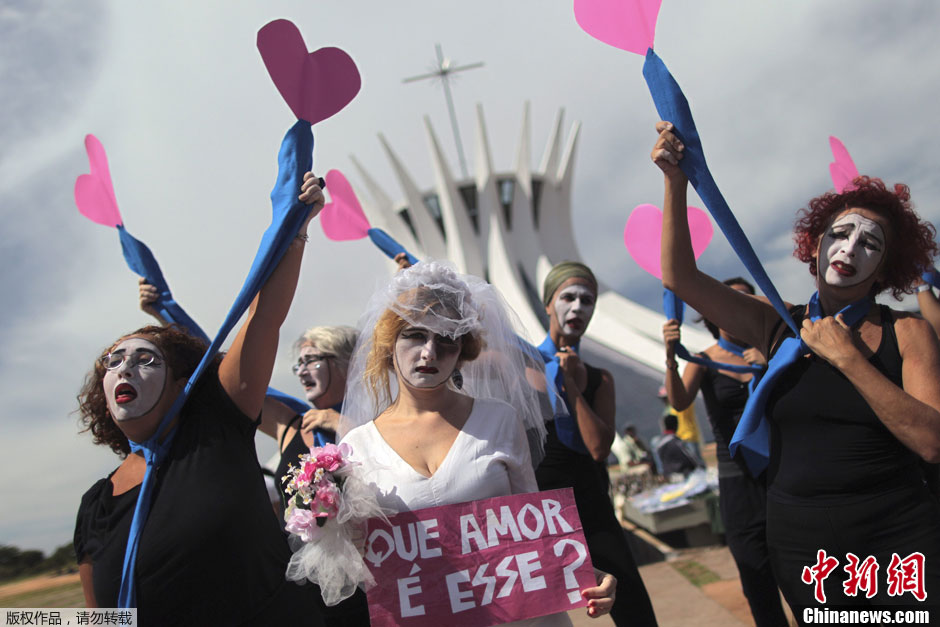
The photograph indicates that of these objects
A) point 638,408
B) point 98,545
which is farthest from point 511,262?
point 98,545

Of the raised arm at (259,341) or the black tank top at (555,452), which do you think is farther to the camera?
the black tank top at (555,452)

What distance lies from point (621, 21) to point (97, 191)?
2469mm

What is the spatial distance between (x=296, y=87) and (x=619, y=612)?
2.34 metres

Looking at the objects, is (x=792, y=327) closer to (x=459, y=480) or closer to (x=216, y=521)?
(x=459, y=480)

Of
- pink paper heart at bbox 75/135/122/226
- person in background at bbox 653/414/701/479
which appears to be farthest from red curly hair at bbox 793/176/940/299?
person in background at bbox 653/414/701/479

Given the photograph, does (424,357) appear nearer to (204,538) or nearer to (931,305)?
(204,538)

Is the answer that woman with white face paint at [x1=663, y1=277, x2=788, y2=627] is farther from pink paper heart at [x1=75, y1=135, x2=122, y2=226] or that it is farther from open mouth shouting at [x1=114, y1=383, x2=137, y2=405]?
pink paper heart at [x1=75, y1=135, x2=122, y2=226]

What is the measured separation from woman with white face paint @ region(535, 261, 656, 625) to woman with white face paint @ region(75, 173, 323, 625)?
3.73ft

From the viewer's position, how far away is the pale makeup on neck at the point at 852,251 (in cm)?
209

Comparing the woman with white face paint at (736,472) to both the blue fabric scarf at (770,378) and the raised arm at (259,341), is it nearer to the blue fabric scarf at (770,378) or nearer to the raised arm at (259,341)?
the blue fabric scarf at (770,378)

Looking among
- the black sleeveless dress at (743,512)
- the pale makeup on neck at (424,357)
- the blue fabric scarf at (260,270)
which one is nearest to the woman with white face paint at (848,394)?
the pale makeup on neck at (424,357)

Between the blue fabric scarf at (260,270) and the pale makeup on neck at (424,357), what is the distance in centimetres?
51

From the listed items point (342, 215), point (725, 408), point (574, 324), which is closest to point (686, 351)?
point (725, 408)

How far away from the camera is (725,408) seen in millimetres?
3340
